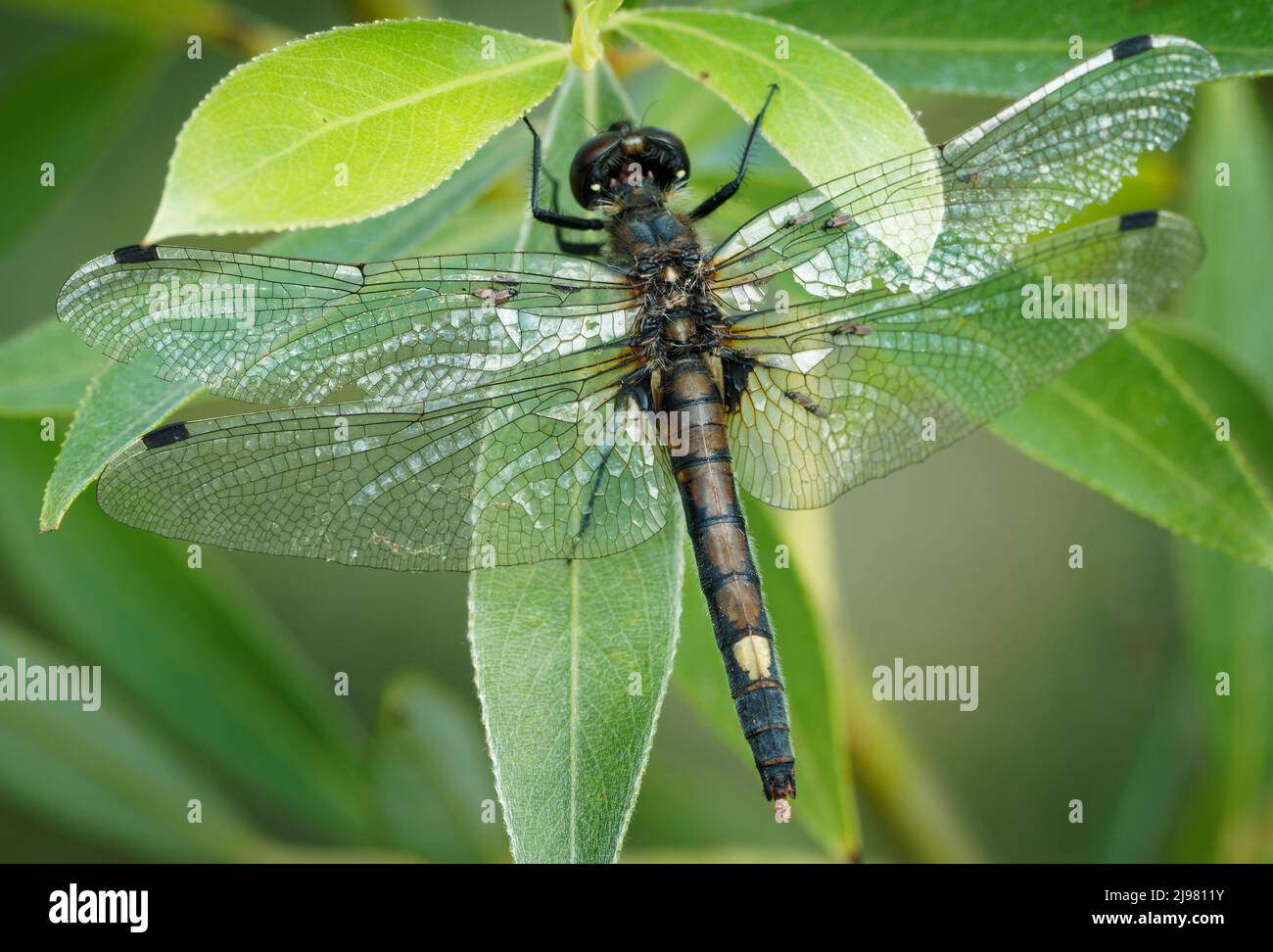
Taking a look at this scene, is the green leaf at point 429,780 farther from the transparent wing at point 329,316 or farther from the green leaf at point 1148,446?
the green leaf at point 1148,446

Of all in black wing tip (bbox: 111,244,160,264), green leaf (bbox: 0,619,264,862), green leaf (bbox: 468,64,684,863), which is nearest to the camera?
green leaf (bbox: 468,64,684,863)

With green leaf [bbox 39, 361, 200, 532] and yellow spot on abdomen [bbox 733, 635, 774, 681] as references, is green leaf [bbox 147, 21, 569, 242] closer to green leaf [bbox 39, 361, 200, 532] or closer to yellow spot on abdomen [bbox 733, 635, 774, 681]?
green leaf [bbox 39, 361, 200, 532]

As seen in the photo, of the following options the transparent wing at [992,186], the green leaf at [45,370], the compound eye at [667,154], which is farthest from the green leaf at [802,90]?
the green leaf at [45,370]

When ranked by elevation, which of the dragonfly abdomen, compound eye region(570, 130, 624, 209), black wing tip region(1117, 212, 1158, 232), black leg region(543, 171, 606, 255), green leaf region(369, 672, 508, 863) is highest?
compound eye region(570, 130, 624, 209)

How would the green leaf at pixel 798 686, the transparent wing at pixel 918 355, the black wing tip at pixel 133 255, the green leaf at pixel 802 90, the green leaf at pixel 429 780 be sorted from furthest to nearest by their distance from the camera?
the green leaf at pixel 429 780 < the green leaf at pixel 798 686 < the transparent wing at pixel 918 355 < the black wing tip at pixel 133 255 < the green leaf at pixel 802 90

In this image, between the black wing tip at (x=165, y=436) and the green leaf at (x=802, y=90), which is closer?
the green leaf at (x=802, y=90)

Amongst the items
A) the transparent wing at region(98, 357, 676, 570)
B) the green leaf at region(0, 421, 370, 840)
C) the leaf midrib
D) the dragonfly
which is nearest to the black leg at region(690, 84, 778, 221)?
the dragonfly
